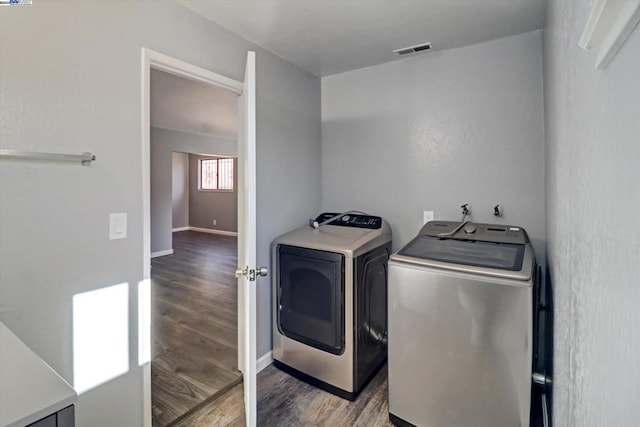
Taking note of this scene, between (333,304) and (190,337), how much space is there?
1.59 m

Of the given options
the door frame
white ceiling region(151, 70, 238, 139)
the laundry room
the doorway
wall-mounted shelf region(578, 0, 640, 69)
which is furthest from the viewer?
white ceiling region(151, 70, 238, 139)

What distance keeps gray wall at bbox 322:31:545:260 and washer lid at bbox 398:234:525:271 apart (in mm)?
479

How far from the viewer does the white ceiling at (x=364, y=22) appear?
1.77 metres

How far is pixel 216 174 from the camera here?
9.43m

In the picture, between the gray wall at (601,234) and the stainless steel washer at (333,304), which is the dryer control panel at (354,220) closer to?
the stainless steel washer at (333,304)

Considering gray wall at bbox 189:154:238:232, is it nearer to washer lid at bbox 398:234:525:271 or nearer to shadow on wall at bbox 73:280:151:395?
shadow on wall at bbox 73:280:151:395

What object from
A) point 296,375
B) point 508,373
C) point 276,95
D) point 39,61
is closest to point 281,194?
point 276,95

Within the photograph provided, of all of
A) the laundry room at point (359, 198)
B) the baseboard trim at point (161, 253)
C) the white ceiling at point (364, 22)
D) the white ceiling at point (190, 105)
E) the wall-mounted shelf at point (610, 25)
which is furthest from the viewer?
the baseboard trim at point (161, 253)

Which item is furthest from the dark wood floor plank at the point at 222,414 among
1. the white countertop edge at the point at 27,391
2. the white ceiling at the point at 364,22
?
the white ceiling at the point at 364,22

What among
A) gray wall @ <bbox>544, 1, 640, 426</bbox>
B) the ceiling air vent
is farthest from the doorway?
the ceiling air vent

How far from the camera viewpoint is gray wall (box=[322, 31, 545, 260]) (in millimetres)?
2086

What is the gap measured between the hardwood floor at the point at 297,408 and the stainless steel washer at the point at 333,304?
0.07 metres

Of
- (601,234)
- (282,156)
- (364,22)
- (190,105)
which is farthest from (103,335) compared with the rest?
(190,105)

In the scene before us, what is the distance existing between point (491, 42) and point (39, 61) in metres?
2.57
